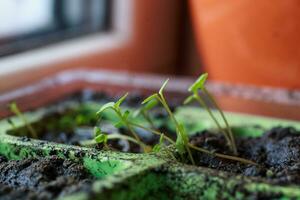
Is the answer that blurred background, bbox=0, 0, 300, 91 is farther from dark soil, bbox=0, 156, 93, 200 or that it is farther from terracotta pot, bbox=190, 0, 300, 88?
dark soil, bbox=0, 156, 93, 200

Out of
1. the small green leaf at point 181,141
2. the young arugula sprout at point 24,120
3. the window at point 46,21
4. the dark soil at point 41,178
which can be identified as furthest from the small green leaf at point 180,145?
the window at point 46,21

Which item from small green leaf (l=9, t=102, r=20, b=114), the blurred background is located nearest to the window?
the blurred background

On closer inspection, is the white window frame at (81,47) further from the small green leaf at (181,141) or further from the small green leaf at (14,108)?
the small green leaf at (181,141)

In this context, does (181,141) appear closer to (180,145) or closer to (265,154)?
(180,145)

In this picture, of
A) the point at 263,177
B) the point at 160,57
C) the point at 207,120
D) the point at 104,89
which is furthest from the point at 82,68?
the point at 263,177

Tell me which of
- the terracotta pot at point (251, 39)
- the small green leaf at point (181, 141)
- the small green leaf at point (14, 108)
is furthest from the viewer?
the terracotta pot at point (251, 39)

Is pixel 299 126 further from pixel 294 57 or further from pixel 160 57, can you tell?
pixel 160 57
